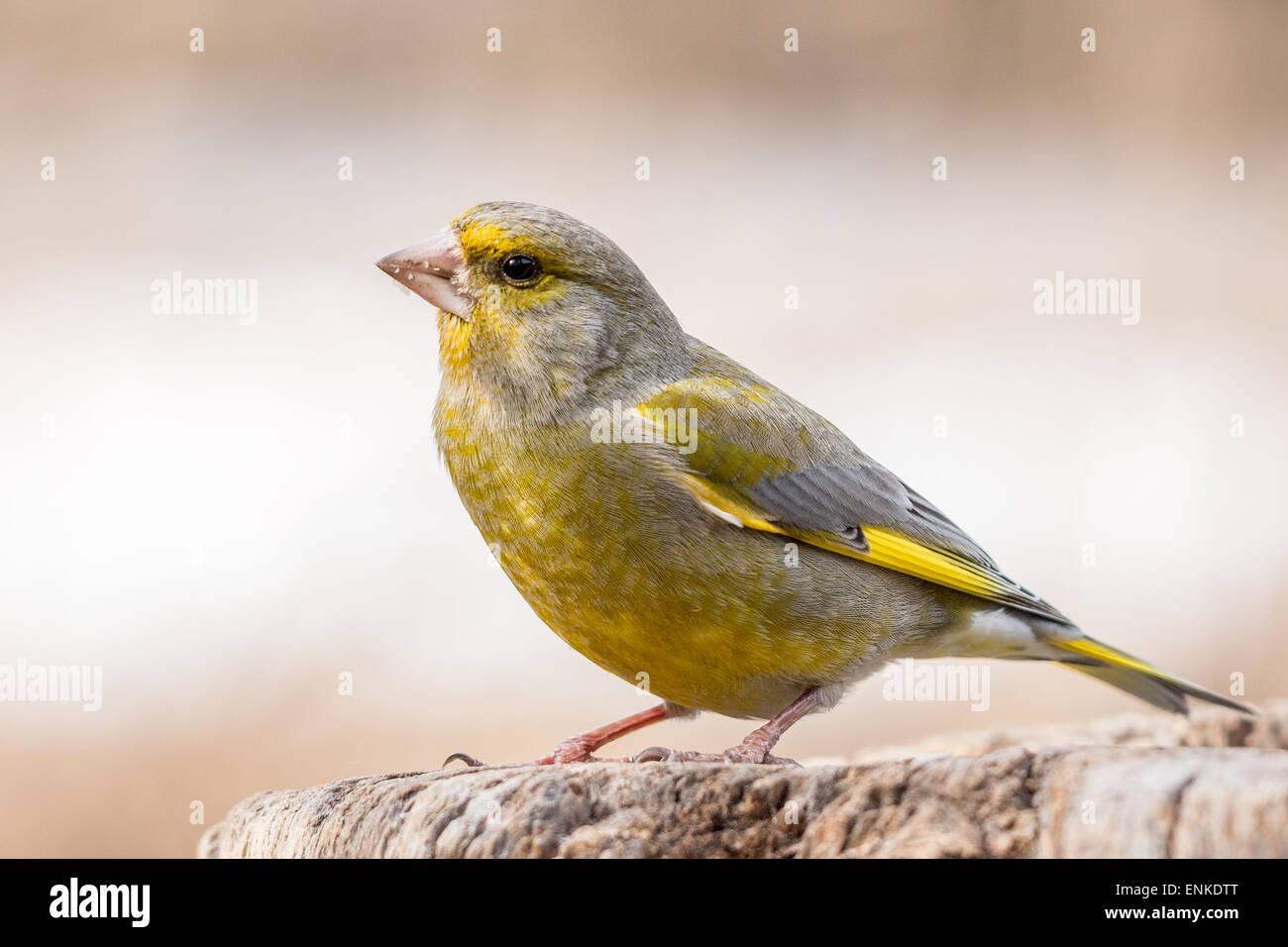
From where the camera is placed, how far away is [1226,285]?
866 cm

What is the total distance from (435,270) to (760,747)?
1.59 metres

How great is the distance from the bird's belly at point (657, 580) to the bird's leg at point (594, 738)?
330mm

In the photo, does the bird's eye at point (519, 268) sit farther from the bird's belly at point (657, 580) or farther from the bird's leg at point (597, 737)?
the bird's leg at point (597, 737)

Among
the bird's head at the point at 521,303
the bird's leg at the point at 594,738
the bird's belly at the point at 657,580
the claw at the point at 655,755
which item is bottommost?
the bird's leg at the point at 594,738

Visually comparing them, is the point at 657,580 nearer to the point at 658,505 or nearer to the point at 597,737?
the point at 658,505

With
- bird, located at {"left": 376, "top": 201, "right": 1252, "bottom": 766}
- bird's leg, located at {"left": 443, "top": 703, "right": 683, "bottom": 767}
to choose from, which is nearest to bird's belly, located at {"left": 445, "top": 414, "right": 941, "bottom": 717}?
bird, located at {"left": 376, "top": 201, "right": 1252, "bottom": 766}

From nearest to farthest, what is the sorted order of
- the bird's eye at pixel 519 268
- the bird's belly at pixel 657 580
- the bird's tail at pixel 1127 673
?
1. the bird's belly at pixel 657 580
2. the bird's eye at pixel 519 268
3. the bird's tail at pixel 1127 673

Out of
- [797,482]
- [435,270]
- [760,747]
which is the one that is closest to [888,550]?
[797,482]

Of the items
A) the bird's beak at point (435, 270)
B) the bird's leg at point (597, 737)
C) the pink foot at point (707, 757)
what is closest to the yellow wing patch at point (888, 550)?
the pink foot at point (707, 757)

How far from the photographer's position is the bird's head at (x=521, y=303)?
373cm

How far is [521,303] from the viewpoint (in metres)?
3.78

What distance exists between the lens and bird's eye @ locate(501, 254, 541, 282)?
3.78 metres

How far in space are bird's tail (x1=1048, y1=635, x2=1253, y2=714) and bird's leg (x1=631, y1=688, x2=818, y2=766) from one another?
3.45 feet

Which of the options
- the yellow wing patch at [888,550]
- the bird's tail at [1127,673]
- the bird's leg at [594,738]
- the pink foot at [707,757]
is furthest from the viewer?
the bird's tail at [1127,673]
